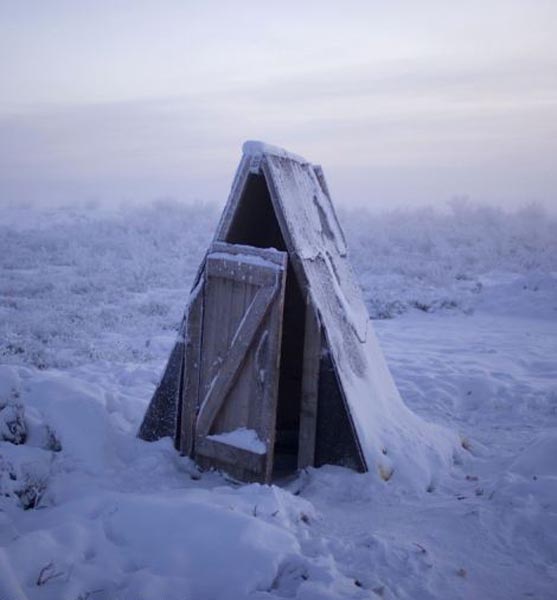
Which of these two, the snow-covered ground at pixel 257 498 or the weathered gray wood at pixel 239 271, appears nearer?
the snow-covered ground at pixel 257 498

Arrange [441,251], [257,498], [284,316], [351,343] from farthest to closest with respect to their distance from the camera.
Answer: [441,251] → [284,316] → [351,343] → [257,498]

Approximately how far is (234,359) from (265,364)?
0.30 meters

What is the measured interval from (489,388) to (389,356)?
2102 millimetres

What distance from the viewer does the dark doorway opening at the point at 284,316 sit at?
5512 millimetres

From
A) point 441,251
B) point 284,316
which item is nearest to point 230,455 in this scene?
point 284,316

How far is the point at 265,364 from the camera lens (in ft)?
16.0

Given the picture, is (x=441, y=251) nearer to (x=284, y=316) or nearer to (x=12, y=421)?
(x=284, y=316)

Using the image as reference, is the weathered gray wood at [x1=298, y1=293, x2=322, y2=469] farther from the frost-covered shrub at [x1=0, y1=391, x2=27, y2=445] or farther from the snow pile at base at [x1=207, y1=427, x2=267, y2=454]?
the frost-covered shrub at [x1=0, y1=391, x2=27, y2=445]

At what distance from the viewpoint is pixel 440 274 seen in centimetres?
1905

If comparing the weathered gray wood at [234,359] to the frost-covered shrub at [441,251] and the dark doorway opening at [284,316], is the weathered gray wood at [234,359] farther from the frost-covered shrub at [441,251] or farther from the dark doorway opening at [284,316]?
the frost-covered shrub at [441,251]

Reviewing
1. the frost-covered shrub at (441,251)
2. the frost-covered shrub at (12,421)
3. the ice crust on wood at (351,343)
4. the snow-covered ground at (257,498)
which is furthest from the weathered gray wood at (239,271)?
the frost-covered shrub at (441,251)

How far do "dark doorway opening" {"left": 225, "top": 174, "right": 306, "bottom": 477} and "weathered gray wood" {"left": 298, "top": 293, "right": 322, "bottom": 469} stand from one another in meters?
0.48

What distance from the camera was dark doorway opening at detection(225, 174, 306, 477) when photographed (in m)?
5.51

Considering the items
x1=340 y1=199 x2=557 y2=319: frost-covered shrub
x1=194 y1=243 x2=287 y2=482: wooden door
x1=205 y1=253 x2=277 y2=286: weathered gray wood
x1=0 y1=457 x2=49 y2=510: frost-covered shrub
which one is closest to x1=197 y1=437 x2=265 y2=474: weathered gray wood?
x1=194 y1=243 x2=287 y2=482: wooden door
